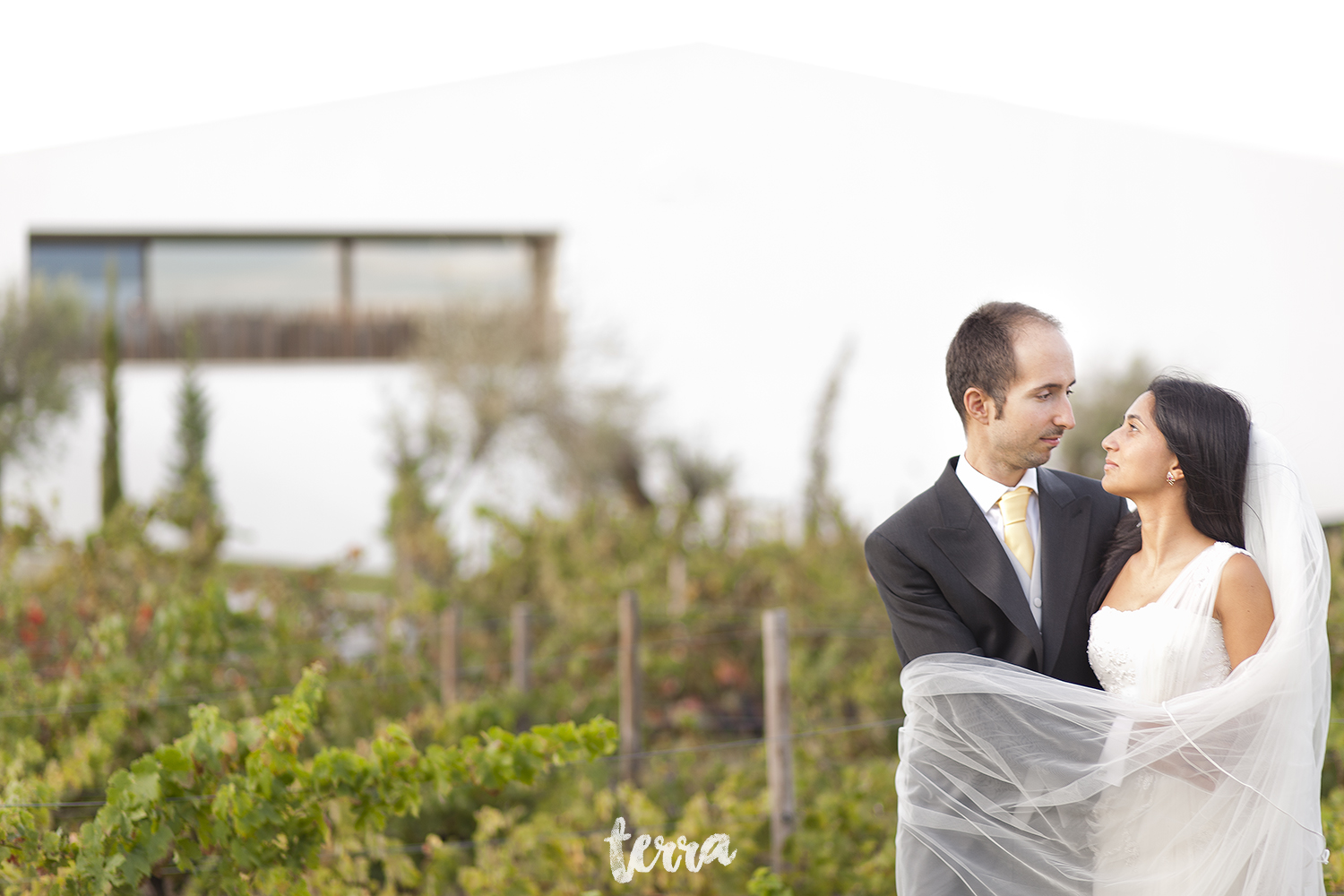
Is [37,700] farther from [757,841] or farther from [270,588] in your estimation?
[757,841]

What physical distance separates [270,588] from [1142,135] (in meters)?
11.1

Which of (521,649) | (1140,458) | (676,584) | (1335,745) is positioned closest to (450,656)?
(521,649)

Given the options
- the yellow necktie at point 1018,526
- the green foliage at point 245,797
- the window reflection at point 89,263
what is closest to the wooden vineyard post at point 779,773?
the green foliage at point 245,797

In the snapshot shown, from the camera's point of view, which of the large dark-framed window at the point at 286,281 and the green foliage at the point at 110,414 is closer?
the green foliage at the point at 110,414

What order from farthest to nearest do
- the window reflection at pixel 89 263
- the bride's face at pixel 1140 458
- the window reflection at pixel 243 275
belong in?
the window reflection at pixel 243 275, the window reflection at pixel 89 263, the bride's face at pixel 1140 458

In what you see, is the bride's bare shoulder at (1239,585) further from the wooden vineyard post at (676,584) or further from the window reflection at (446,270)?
the window reflection at (446,270)

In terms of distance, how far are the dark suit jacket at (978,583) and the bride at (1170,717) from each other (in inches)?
2.8

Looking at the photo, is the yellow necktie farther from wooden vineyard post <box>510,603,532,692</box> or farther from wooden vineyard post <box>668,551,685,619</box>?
wooden vineyard post <box>668,551,685,619</box>

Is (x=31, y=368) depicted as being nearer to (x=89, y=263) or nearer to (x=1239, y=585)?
(x=89, y=263)

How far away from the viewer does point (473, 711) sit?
6086 mm

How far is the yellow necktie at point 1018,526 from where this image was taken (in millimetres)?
2412

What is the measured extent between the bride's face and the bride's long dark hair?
0.02 meters

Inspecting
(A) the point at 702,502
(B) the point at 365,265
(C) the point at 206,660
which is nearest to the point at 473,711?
(C) the point at 206,660

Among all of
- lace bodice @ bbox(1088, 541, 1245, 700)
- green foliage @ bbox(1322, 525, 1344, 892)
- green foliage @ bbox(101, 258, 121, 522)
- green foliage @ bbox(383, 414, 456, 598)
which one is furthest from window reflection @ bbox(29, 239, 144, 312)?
lace bodice @ bbox(1088, 541, 1245, 700)
